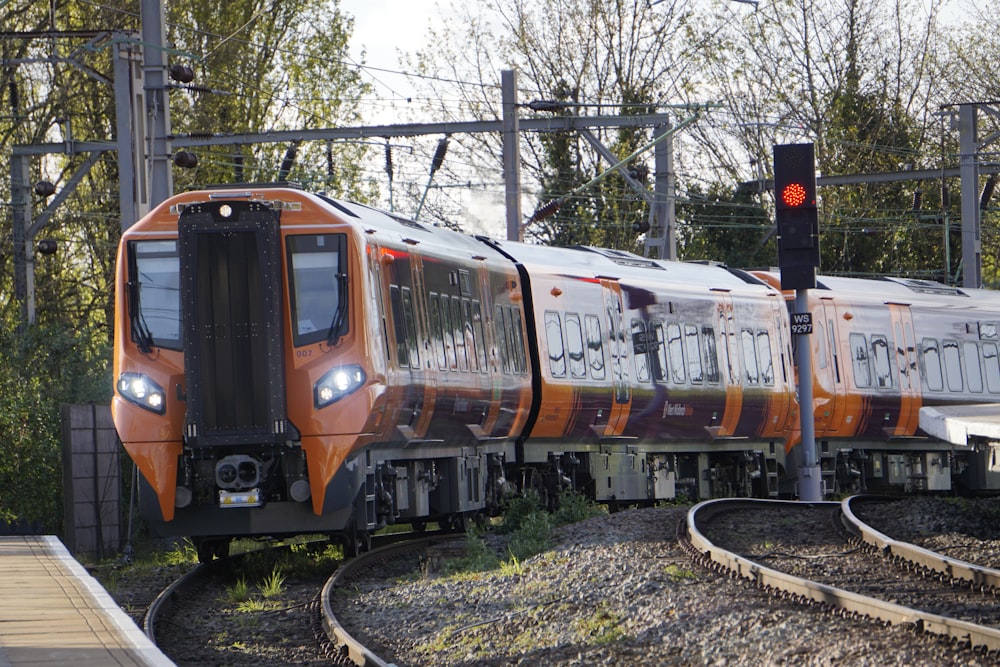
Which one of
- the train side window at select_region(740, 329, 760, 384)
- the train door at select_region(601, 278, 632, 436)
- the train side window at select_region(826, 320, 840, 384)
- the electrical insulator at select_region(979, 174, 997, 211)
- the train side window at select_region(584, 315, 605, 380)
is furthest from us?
the electrical insulator at select_region(979, 174, 997, 211)

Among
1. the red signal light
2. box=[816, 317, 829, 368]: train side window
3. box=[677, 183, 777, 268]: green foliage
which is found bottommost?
box=[816, 317, 829, 368]: train side window

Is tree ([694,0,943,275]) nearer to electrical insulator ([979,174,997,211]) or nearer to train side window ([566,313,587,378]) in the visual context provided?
electrical insulator ([979,174,997,211])

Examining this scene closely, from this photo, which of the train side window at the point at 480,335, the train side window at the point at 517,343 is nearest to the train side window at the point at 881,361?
the train side window at the point at 517,343

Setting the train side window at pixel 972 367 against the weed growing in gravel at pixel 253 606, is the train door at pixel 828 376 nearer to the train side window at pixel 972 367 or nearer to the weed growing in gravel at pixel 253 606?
the train side window at pixel 972 367

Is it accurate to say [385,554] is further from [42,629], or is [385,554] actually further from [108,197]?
[108,197]

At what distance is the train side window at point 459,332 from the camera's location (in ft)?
58.1

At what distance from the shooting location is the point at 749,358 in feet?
81.4

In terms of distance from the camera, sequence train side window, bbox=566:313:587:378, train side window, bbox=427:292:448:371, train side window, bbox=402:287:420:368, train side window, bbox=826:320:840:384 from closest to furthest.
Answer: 1. train side window, bbox=402:287:420:368
2. train side window, bbox=427:292:448:371
3. train side window, bbox=566:313:587:378
4. train side window, bbox=826:320:840:384

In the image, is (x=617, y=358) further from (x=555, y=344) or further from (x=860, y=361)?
(x=860, y=361)

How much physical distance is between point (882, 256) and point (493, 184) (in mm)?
13209

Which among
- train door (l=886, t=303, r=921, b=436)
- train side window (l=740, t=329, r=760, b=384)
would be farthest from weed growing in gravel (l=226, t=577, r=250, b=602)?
train door (l=886, t=303, r=921, b=436)

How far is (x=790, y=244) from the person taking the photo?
20.9 metres

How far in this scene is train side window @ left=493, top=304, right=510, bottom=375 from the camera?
19156mm

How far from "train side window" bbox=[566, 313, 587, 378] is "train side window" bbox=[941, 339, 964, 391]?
9.22 metres
